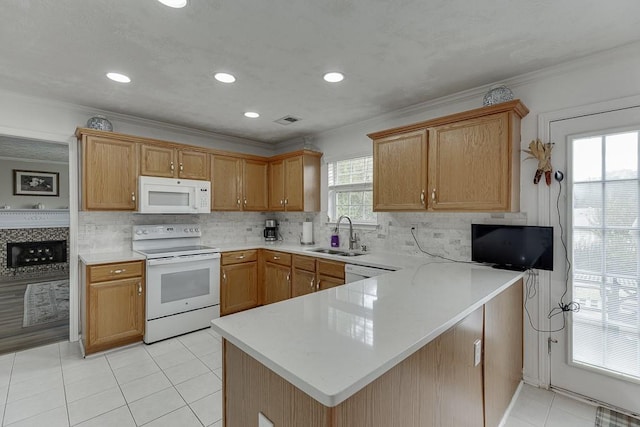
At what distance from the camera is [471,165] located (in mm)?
2396

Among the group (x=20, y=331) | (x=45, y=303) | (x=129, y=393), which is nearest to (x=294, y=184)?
(x=129, y=393)

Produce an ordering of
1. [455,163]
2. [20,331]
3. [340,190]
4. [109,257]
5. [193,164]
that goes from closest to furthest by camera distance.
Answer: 1. [455,163]
2. [109,257]
3. [20,331]
4. [193,164]
5. [340,190]

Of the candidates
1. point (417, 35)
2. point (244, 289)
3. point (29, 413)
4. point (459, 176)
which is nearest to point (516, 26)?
point (417, 35)

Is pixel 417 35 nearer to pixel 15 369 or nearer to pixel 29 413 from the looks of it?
pixel 29 413

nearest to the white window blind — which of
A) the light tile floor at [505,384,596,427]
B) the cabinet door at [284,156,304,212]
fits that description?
the cabinet door at [284,156,304,212]

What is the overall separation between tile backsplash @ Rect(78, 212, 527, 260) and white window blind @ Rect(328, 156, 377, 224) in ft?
0.49

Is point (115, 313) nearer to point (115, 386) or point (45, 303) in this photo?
point (115, 386)

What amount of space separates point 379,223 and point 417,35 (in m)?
2.00

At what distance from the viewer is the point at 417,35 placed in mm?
1852

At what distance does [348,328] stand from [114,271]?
273cm

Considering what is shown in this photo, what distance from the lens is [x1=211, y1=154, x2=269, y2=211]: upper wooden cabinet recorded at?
12.9ft

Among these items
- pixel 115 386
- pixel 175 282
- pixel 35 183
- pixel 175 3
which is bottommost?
pixel 115 386

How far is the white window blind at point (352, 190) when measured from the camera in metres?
3.63

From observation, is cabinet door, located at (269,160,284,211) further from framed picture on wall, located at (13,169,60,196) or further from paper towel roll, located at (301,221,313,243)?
framed picture on wall, located at (13,169,60,196)
